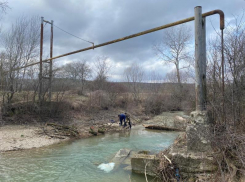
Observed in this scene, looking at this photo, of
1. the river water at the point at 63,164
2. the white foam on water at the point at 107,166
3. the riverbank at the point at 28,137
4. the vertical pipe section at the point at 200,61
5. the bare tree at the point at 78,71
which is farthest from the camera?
the bare tree at the point at 78,71

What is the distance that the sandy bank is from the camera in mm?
12878

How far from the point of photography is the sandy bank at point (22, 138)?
1288 centimetres

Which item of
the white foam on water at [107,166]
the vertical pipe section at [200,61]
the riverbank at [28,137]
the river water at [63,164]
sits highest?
the vertical pipe section at [200,61]

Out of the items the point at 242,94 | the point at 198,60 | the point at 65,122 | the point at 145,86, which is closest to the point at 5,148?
the point at 65,122

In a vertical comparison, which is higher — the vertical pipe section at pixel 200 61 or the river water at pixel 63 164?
the vertical pipe section at pixel 200 61

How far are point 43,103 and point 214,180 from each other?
19468 millimetres

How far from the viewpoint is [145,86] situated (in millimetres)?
44125

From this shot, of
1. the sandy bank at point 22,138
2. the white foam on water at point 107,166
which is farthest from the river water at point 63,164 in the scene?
the sandy bank at point 22,138

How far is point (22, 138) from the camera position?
1444 centimetres

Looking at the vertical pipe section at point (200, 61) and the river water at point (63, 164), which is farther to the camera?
the river water at point (63, 164)

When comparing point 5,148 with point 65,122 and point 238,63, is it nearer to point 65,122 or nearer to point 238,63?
point 65,122

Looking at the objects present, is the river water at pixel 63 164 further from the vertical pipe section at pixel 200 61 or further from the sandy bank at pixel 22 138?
the vertical pipe section at pixel 200 61

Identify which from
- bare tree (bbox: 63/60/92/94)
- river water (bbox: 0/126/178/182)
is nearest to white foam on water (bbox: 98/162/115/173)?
river water (bbox: 0/126/178/182)

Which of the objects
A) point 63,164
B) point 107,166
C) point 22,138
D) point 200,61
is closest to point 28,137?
point 22,138
